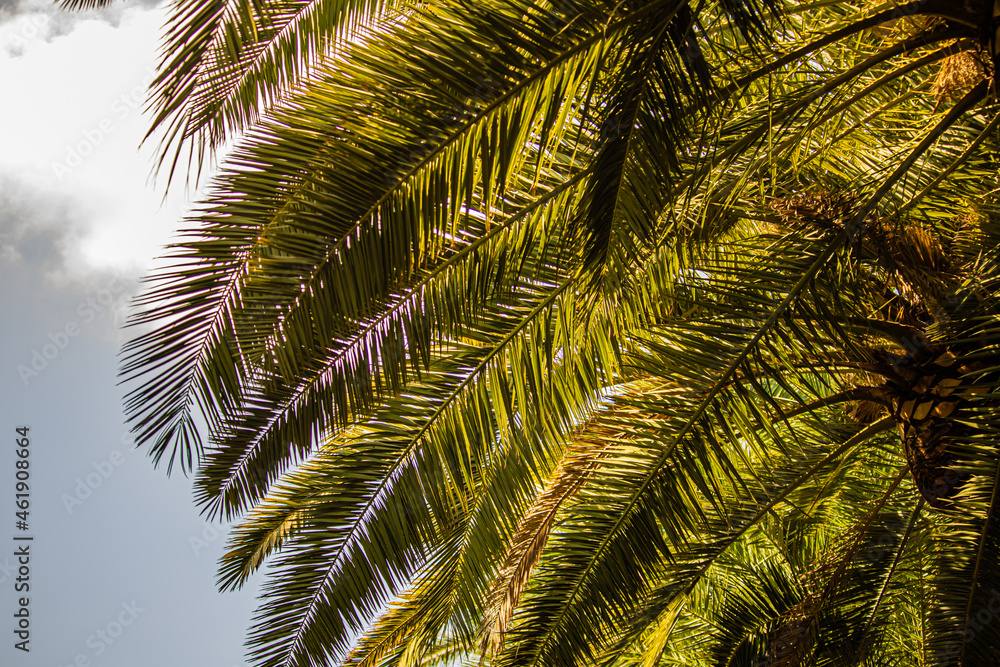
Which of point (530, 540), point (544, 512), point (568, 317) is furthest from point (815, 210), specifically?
point (530, 540)

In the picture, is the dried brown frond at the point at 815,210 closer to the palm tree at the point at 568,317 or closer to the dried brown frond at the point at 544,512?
the palm tree at the point at 568,317

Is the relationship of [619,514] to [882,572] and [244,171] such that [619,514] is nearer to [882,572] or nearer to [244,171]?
[882,572]

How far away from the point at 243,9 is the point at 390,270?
1.01 m

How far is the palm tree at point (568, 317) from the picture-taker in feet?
8.86

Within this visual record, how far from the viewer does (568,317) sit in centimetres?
389

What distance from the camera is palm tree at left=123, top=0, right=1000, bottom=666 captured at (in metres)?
2.70

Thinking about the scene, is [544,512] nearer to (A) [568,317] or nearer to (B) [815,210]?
(A) [568,317]

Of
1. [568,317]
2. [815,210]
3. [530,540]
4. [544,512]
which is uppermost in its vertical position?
[568,317]

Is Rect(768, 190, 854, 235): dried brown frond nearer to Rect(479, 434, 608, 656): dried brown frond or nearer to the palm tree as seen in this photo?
the palm tree

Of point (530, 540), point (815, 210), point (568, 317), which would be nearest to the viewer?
point (815, 210)

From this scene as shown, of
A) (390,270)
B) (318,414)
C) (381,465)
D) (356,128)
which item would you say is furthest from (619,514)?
(356,128)

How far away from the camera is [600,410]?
185 inches

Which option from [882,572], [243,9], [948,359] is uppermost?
[243,9]

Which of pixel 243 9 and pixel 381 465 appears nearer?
pixel 243 9
